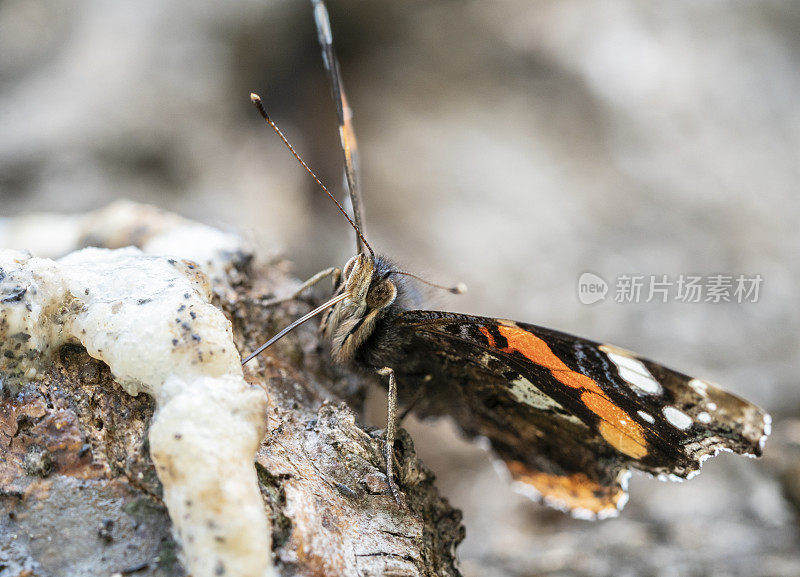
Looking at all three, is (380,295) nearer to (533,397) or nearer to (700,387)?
(533,397)

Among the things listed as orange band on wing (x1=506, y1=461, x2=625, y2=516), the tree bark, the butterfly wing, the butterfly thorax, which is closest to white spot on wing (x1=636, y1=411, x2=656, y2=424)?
the butterfly wing

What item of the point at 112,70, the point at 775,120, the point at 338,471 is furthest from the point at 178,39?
the point at 775,120

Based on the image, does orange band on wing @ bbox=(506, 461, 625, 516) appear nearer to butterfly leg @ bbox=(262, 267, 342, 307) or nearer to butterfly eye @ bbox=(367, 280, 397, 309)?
butterfly eye @ bbox=(367, 280, 397, 309)

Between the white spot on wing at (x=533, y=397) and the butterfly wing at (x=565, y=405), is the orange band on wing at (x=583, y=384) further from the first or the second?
the white spot on wing at (x=533, y=397)

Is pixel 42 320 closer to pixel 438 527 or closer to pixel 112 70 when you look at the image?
pixel 438 527

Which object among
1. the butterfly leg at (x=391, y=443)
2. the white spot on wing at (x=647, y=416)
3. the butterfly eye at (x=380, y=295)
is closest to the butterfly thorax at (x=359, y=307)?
the butterfly eye at (x=380, y=295)

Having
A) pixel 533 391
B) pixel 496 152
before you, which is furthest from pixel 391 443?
pixel 496 152
